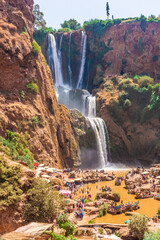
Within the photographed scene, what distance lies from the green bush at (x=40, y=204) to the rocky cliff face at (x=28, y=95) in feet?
37.5

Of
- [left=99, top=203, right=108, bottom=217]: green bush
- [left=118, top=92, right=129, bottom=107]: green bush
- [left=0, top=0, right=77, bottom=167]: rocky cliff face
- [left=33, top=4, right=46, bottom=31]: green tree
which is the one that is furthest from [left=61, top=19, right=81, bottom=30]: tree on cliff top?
[left=99, top=203, right=108, bottom=217]: green bush

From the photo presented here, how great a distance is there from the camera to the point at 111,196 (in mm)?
22953

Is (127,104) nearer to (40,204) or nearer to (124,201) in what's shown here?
(124,201)

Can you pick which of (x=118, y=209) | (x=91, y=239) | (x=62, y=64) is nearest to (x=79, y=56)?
(x=62, y=64)

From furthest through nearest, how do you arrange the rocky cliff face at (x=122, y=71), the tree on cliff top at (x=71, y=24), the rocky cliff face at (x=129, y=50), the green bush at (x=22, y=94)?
1. the tree on cliff top at (x=71, y=24)
2. the rocky cliff face at (x=129, y=50)
3. the rocky cliff face at (x=122, y=71)
4. the green bush at (x=22, y=94)

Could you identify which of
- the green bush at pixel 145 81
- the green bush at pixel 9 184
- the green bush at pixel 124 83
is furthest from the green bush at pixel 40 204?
the green bush at pixel 145 81

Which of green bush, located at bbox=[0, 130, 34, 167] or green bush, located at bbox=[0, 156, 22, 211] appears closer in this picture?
green bush, located at bbox=[0, 156, 22, 211]

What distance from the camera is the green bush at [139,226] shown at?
1383 centimetres

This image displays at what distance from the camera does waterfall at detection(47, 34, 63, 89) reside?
196ft

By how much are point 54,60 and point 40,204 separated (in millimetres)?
50802

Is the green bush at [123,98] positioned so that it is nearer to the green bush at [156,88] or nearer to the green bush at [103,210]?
the green bush at [156,88]

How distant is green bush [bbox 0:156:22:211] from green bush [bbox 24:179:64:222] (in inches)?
35.4

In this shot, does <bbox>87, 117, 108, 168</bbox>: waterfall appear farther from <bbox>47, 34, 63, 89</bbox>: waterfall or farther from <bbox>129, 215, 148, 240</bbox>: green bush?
<bbox>129, 215, 148, 240</bbox>: green bush

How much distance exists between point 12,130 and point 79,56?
42753 millimetres
